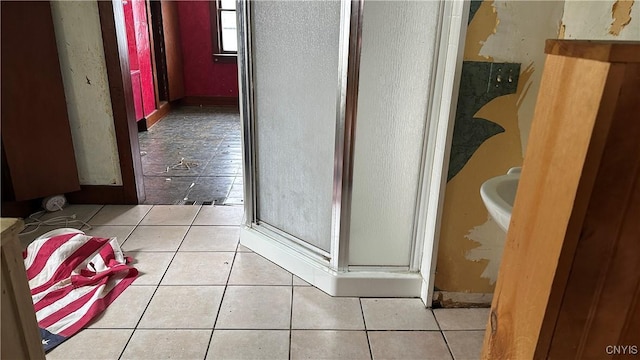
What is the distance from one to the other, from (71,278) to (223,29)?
5.12m

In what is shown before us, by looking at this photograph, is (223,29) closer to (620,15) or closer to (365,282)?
(365,282)

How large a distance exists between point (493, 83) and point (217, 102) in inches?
215

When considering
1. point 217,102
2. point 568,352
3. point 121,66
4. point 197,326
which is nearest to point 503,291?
point 568,352

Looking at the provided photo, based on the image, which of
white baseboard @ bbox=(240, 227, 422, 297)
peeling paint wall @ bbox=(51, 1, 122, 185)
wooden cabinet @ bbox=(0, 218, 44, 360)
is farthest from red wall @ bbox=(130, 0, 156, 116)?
wooden cabinet @ bbox=(0, 218, 44, 360)

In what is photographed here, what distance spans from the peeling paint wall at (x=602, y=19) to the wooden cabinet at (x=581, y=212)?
0.58 metres

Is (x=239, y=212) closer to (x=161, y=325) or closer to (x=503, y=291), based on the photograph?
(x=161, y=325)

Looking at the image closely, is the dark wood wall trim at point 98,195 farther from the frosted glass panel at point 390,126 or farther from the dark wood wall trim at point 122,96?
the frosted glass panel at point 390,126

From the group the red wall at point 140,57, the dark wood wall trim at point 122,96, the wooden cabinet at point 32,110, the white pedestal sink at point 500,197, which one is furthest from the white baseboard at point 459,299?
the red wall at point 140,57

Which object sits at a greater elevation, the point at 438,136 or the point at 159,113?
the point at 438,136

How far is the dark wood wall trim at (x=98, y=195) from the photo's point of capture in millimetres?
2732

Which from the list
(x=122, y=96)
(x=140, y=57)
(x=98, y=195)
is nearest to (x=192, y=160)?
(x=98, y=195)

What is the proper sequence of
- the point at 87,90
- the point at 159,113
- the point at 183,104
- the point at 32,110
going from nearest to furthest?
the point at 32,110 → the point at 87,90 → the point at 159,113 → the point at 183,104

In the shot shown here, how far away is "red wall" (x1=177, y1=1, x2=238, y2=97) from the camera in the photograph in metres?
6.08

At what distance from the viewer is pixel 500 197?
1001 millimetres
